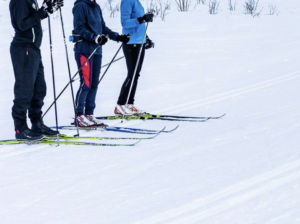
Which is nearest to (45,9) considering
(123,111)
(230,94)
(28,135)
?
(28,135)

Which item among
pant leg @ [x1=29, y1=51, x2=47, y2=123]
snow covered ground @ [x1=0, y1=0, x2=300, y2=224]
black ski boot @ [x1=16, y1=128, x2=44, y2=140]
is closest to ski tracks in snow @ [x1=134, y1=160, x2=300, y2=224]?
snow covered ground @ [x1=0, y1=0, x2=300, y2=224]

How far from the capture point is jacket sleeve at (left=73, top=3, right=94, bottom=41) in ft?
16.5

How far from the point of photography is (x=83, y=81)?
5312 millimetres

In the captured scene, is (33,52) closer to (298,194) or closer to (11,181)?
(11,181)

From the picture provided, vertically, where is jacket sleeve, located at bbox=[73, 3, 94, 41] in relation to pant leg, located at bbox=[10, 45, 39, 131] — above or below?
above

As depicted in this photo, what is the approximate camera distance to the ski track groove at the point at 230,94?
253 inches

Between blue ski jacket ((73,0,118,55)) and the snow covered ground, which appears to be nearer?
the snow covered ground

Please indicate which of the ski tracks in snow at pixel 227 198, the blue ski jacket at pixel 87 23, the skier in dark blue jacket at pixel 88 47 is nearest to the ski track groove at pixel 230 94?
the skier in dark blue jacket at pixel 88 47

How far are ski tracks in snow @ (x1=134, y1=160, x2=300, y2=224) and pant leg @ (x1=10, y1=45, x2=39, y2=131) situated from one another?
2246mm

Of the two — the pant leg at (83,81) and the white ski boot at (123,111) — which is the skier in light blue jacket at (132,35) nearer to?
the white ski boot at (123,111)

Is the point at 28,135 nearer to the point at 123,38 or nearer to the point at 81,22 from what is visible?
the point at 81,22

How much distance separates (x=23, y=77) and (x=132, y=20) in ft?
4.90

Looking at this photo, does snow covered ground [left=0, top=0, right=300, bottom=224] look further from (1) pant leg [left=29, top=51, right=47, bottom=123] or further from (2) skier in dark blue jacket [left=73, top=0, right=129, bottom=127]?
(1) pant leg [left=29, top=51, right=47, bottom=123]

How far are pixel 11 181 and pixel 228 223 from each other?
1.77 m
